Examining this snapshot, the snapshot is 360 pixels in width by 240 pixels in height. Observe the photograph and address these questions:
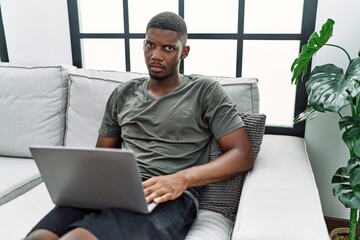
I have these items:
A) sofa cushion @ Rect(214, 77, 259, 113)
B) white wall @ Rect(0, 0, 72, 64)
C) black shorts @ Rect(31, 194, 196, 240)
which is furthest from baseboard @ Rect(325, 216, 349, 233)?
white wall @ Rect(0, 0, 72, 64)

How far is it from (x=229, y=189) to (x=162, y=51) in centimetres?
58

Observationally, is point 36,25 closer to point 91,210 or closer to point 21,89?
point 21,89

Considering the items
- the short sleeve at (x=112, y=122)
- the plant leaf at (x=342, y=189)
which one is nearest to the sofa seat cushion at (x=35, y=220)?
the short sleeve at (x=112, y=122)

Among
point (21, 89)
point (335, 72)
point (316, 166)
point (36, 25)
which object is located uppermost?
point (36, 25)

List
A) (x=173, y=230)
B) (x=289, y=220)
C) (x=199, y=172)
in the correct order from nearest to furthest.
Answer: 1. (x=289, y=220)
2. (x=173, y=230)
3. (x=199, y=172)

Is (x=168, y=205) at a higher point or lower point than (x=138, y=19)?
lower

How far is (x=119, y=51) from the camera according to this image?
6.61 feet

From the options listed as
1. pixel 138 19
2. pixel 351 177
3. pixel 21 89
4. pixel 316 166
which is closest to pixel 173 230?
pixel 351 177

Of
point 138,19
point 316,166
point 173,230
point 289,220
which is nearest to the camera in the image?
point 289,220

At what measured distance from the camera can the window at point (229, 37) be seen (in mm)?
1689

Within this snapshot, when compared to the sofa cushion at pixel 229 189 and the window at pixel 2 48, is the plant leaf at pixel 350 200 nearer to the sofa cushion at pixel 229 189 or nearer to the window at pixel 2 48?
the sofa cushion at pixel 229 189

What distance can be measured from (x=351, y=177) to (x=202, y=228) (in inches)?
23.4

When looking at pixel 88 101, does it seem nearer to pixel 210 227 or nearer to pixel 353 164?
pixel 210 227

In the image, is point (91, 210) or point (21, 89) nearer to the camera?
point (91, 210)
